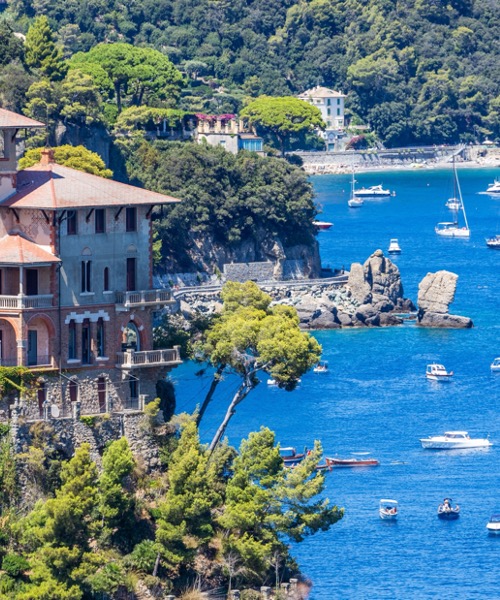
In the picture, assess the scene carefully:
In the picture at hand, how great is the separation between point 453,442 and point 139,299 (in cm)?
4262

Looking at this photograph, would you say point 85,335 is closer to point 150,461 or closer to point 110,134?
point 150,461

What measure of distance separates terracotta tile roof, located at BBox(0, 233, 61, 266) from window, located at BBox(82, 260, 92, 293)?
1410mm

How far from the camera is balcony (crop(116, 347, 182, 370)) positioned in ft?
288

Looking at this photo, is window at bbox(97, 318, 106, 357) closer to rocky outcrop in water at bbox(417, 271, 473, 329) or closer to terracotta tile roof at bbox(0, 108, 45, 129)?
terracotta tile roof at bbox(0, 108, 45, 129)

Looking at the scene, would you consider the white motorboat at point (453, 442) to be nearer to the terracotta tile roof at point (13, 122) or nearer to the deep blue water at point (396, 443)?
the deep blue water at point (396, 443)

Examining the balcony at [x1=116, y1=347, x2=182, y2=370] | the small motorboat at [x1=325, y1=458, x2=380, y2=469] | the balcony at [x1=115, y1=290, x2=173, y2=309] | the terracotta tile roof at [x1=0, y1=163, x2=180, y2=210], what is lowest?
the small motorboat at [x1=325, y1=458, x2=380, y2=469]

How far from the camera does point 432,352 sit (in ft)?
532

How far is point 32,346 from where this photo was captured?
8612cm

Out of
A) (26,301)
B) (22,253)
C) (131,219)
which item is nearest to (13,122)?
(131,219)

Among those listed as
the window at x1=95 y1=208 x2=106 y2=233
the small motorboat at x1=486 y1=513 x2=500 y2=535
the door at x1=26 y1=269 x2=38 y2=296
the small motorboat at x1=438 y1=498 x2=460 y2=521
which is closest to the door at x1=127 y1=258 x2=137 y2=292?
the window at x1=95 y1=208 x2=106 y2=233

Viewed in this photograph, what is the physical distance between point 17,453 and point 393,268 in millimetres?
96647

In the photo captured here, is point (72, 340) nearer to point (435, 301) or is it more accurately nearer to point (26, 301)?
point (26, 301)

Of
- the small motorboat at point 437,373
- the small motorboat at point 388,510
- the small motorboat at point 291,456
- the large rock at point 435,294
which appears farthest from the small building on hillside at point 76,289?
the large rock at point 435,294

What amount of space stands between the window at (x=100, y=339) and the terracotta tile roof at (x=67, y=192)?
4.17 m
